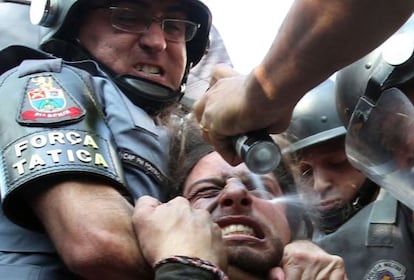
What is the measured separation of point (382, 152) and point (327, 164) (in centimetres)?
197

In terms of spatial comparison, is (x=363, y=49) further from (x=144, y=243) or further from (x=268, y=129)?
(x=144, y=243)

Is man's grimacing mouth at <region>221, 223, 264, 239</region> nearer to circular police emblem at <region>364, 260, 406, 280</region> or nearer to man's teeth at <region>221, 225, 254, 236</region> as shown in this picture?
man's teeth at <region>221, 225, 254, 236</region>

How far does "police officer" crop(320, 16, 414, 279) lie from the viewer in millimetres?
3156

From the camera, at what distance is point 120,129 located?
318 cm

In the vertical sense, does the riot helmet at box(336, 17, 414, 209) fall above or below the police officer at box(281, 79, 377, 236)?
above

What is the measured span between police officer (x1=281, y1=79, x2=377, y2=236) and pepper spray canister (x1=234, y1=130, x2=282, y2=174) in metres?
1.76

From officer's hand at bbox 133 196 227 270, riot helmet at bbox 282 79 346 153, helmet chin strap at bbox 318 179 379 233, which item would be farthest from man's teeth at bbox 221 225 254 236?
riot helmet at bbox 282 79 346 153

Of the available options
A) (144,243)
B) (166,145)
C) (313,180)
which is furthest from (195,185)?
(313,180)

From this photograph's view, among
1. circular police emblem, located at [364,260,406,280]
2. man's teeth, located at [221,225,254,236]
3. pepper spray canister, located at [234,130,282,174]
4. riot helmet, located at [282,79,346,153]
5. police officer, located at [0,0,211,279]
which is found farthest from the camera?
riot helmet, located at [282,79,346,153]

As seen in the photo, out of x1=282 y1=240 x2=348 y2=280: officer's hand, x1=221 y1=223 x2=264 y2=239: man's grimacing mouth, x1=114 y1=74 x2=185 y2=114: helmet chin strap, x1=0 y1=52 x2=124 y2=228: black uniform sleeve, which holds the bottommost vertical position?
x1=282 y1=240 x2=348 y2=280: officer's hand

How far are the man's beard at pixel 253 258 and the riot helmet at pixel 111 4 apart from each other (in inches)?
31.4

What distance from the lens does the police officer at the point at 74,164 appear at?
2770mm

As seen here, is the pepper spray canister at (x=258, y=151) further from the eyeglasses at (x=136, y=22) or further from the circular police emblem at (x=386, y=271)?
the circular police emblem at (x=386, y=271)

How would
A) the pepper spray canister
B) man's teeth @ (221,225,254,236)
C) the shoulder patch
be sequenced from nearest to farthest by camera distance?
the pepper spray canister → the shoulder patch → man's teeth @ (221,225,254,236)
